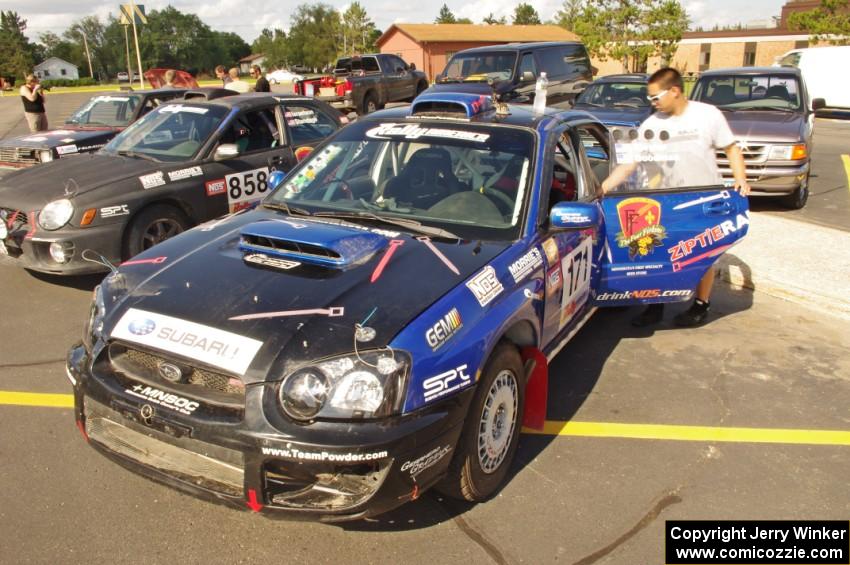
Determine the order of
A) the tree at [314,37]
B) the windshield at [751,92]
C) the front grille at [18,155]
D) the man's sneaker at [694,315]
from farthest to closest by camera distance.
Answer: the tree at [314,37] → the windshield at [751,92] → the front grille at [18,155] → the man's sneaker at [694,315]

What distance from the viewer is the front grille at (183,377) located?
2.51m

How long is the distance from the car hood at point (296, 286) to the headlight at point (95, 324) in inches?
2.1

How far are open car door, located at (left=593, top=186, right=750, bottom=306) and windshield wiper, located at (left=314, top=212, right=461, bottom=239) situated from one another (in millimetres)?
1425

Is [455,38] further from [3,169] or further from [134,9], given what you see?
[3,169]

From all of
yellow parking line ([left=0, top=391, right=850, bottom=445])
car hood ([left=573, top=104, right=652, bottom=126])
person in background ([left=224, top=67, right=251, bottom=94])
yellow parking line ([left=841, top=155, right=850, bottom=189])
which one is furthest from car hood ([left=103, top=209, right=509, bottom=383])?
person in background ([left=224, top=67, right=251, bottom=94])

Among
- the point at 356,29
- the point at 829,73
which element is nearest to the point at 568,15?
the point at 356,29

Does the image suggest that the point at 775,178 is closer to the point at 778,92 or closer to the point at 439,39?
the point at 778,92

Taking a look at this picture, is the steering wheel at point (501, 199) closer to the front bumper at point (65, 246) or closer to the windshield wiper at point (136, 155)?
the front bumper at point (65, 246)

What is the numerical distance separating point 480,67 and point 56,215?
10.4 m

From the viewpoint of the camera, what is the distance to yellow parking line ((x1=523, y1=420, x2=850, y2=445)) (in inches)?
147

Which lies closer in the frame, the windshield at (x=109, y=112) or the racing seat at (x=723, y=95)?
the windshield at (x=109, y=112)

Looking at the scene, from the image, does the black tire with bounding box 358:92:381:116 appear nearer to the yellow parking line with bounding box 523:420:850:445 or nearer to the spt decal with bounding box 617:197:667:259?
the spt decal with bounding box 617:197:667:259

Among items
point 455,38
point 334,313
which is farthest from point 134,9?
point 455,38

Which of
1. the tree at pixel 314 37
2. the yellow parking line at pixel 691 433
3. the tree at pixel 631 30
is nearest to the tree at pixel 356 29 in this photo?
the tree at pixel 314 37
